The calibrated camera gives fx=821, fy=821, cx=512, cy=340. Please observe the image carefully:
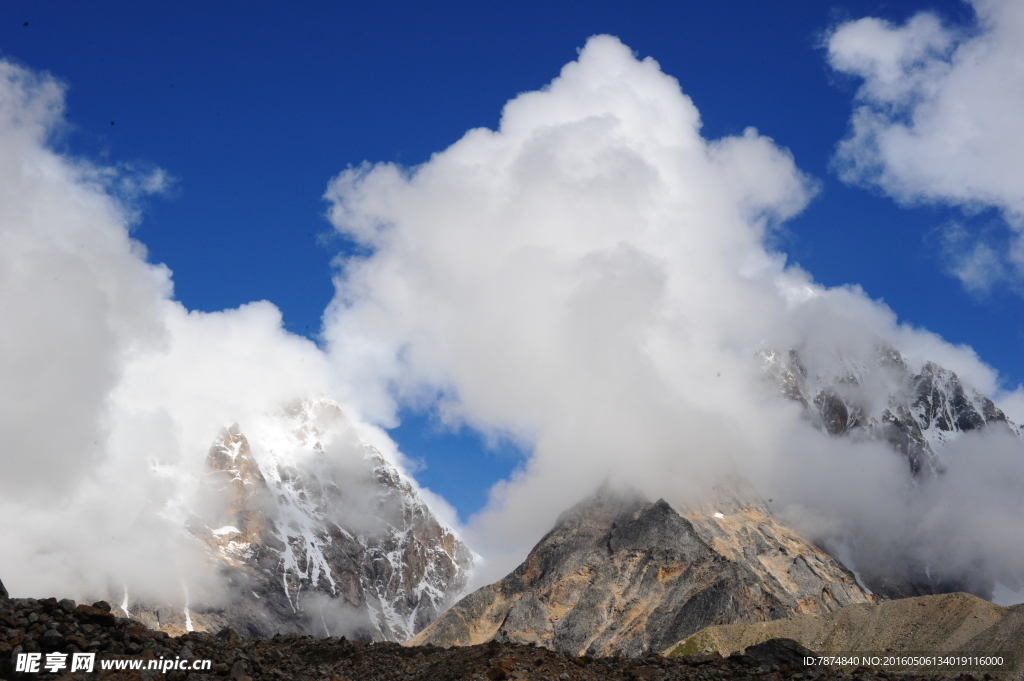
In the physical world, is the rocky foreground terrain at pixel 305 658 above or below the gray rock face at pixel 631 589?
below

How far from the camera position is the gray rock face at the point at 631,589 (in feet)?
466

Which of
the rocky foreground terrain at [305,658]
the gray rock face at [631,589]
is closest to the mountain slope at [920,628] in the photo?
the rocky foreground terrain at [305,658]

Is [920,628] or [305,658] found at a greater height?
[920,628]

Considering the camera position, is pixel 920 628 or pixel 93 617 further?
pixel 920 628

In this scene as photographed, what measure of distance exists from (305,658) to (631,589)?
401ft

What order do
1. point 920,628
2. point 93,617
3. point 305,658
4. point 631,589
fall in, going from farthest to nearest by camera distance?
point 631,589, point 920,628, point 305,658, point 93,617

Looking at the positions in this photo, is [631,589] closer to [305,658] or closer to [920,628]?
[920,628]

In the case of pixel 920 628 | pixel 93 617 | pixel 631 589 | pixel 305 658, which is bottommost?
pixel 305 658

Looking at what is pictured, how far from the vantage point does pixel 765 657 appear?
5212cm

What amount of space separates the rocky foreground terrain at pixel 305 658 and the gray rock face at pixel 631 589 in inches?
3763

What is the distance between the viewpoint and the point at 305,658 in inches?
1759

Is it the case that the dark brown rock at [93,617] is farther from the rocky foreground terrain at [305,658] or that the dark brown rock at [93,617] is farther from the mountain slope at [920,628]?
the mountain slope at [920,628]

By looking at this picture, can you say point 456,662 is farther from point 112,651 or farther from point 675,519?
point 675,519

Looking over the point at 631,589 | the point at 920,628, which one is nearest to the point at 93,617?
the point at 920,628
